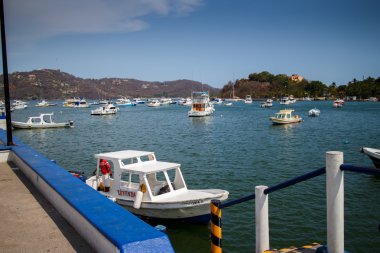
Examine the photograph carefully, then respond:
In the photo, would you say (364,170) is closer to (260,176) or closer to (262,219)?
(262,219)

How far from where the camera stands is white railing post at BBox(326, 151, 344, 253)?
4109 mm

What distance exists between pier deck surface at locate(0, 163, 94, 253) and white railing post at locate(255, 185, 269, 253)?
2635 mm

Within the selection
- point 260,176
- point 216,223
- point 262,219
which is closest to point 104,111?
point 260,176

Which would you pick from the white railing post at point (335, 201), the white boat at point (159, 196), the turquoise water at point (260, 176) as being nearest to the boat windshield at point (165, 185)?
the white boat at point (159, 196)

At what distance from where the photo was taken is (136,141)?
46531 millimetres

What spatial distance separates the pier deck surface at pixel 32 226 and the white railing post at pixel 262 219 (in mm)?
2635

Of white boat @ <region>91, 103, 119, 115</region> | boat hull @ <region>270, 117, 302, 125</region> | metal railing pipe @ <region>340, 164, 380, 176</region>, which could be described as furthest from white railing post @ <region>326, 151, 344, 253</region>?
white boat @ <region>91, 103, 119, 115</region>

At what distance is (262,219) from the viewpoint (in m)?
5.49

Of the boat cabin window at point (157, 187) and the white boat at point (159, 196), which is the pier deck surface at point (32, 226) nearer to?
the white boat at point (159, 196)

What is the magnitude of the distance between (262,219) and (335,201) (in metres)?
1.53

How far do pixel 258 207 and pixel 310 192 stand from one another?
1489 centimetres

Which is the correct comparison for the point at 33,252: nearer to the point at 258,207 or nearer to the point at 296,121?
the point at 258,207

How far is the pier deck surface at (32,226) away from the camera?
5.23 m

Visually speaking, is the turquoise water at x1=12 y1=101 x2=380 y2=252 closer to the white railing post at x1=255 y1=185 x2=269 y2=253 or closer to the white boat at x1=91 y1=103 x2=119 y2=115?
the white railing post at x1=255 y1=185 x2=269 y2=253
